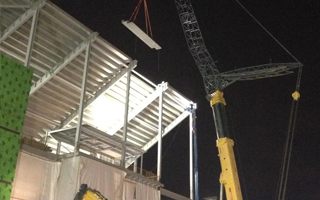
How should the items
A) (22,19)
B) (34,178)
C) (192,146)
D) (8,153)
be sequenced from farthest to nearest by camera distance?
(192,146) → (22,19) → (34,178) → (8,153)

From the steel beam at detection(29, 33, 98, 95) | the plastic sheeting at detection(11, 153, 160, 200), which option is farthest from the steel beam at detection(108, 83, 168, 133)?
the plastic sheeting at detection(11, 153, 160, 200)

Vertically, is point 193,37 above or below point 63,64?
above

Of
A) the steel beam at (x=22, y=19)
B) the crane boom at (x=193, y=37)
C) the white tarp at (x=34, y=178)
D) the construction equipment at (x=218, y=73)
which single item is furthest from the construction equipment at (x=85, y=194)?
the crane boom at (x=193, y=37)

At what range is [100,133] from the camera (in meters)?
25.9

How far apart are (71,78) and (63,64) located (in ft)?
4.93

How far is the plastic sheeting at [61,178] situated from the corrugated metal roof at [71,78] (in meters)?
5.17

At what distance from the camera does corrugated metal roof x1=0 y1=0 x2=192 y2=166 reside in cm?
2509

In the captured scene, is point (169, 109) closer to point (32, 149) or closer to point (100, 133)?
point (100, 133)

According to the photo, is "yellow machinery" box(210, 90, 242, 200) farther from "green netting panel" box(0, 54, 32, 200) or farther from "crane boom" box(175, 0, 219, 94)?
"crane boom" box(175, 0, 219, 94)

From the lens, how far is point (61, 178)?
22766 millimetres

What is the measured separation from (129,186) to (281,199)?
9.57 m

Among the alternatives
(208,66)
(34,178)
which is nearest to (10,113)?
(34,178)

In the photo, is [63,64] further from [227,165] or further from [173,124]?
[227,165]

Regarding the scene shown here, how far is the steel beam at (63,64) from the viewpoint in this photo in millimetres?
26547
